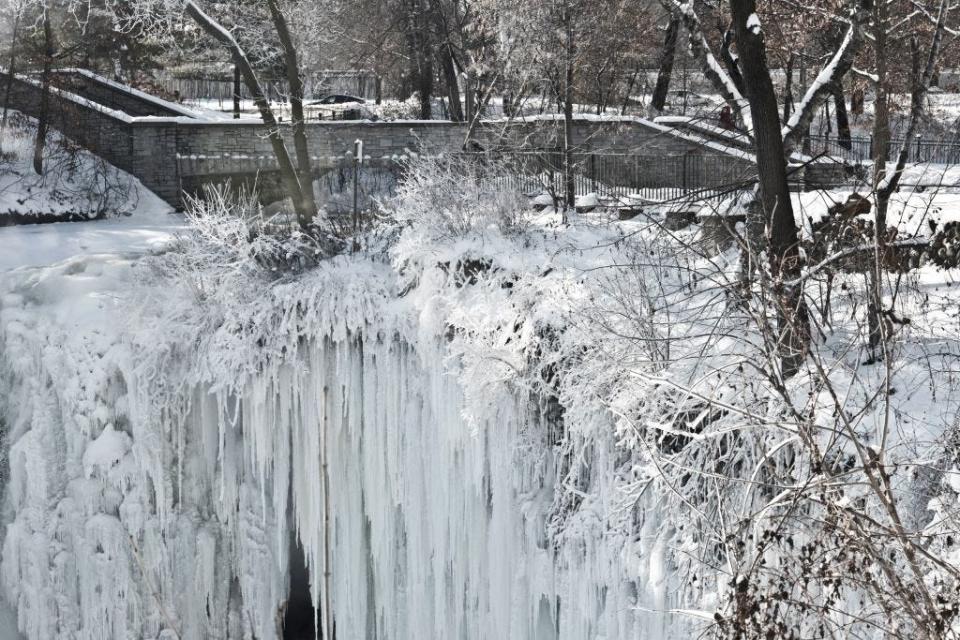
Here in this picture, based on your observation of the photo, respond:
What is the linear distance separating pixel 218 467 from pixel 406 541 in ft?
7.71

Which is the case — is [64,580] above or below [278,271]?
below

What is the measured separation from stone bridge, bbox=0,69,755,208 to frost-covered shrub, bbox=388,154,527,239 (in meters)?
4.98

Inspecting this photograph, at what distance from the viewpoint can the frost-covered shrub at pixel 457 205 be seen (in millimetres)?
12305

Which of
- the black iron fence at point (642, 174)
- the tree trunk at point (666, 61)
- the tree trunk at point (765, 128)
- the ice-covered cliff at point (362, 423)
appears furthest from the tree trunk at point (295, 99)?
the tree trunk at point (666, 61)

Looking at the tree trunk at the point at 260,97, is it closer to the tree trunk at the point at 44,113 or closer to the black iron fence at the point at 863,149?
the tree trunk at the point at 44,113

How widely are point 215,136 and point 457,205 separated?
977cm

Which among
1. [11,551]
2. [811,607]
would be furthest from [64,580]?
[811,607]

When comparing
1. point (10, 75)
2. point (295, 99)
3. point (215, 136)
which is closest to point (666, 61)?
point (215, 136)

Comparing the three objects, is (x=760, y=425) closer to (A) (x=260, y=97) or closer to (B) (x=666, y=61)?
(A) (x=260, y=97)

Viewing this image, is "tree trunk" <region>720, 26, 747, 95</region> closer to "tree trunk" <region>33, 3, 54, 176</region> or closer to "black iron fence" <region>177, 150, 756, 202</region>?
"black iron fence" <region>177, 150, 756, 202</region>

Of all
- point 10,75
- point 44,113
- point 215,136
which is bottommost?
point 215,136

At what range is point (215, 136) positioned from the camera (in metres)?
20.7

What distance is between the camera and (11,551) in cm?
1269

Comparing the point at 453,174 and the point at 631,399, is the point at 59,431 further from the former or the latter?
the point at 631,399
